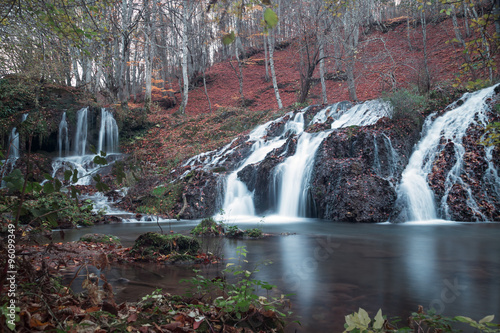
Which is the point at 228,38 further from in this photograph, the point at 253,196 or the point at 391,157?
the point at 253,196

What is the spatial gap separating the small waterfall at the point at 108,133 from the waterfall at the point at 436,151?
17479 millimetres

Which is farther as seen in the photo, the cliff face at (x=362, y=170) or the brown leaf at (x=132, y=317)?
the cliff face at (x=362, y=170)

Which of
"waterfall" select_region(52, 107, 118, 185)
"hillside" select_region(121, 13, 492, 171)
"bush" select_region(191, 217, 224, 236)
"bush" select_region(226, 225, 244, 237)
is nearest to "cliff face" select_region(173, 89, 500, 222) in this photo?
"hillside" select_region(121, 13, 492, 171)

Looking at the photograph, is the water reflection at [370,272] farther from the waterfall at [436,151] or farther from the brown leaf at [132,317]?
the waterfall at [436,151]

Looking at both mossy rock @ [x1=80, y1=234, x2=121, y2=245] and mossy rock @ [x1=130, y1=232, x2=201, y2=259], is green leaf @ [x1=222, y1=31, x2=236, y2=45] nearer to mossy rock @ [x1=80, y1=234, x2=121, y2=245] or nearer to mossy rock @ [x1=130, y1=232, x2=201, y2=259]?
mossy rock @ [x1=130, y1=232, x2=201, y2=259]

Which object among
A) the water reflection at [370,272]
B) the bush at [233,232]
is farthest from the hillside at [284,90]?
the bush at [233,232]

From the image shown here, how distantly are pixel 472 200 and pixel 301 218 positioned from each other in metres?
5.55

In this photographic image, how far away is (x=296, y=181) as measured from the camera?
1230 centimetres

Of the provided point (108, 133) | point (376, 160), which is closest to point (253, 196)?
point (376, 160)

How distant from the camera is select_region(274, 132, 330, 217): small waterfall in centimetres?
1195

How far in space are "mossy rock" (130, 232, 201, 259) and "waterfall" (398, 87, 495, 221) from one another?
798cm

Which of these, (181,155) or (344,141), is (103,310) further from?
(181,155)

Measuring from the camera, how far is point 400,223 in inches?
394

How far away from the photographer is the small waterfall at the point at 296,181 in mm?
11945
